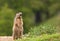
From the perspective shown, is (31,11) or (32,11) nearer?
(31,11)

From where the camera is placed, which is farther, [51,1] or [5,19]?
[51,1]

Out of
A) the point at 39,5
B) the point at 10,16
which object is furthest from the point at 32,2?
the point at 10,16

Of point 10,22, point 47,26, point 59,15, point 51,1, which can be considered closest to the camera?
point 47,26

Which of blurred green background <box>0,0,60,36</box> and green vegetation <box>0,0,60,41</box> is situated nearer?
green vegetation <box>0,0,60,41</box>

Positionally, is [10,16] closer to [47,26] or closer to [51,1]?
[51,1]

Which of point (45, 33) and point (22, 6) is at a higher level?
point (22, 6)

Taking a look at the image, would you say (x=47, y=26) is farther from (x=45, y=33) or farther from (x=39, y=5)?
(x=39, y=5)

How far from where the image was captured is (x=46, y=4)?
215 feet

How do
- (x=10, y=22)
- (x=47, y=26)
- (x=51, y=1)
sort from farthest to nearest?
(x=51, y=1) → (x=10, y=22) → (x=47, y=26)

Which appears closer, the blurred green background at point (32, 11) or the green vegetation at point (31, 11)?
the green vegetation at point (31, 11)

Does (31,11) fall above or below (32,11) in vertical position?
below

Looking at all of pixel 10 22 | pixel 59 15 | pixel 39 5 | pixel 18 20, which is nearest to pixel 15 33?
pixel 18 20

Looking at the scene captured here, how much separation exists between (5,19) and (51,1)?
16.1 m

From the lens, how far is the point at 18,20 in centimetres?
1944
